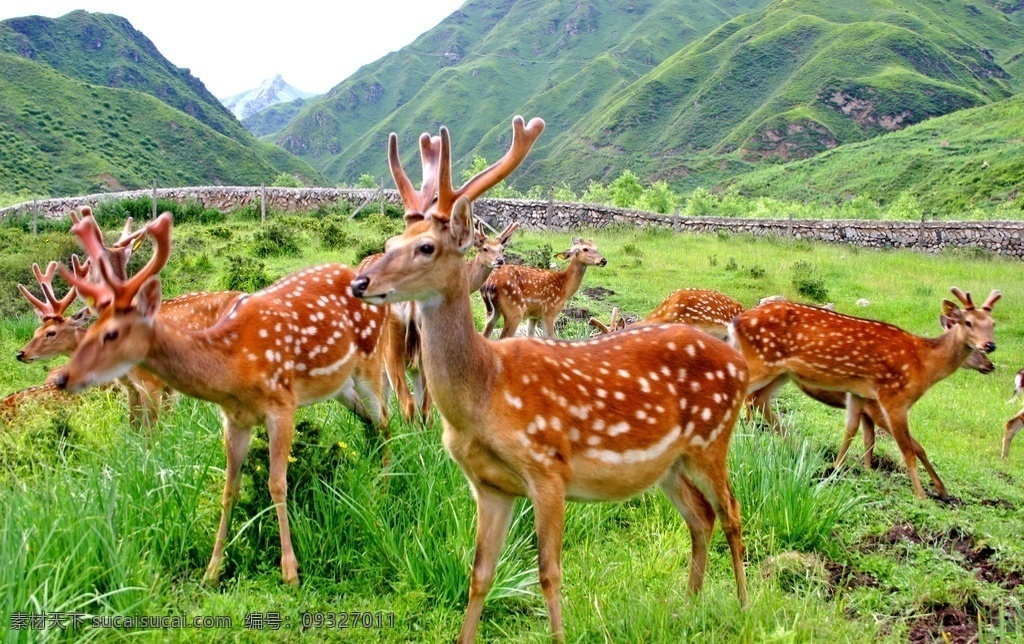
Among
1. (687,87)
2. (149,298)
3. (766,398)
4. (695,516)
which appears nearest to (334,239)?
(766,398)

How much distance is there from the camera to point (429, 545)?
4.44 metres

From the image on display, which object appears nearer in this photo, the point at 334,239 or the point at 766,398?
the point at 766,398

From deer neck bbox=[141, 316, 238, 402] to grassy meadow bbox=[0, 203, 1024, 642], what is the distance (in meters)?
0.63

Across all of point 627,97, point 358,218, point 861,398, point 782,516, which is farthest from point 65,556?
point 627,97

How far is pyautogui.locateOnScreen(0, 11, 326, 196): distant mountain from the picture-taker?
4894cm

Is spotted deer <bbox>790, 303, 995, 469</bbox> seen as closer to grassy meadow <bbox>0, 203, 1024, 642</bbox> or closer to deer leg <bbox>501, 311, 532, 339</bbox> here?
grassy meadow <bbox>0, 203, 1024, 642</bbox>

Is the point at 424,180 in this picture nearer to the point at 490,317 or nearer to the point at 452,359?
the point at 452,359

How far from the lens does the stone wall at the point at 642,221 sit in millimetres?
23031

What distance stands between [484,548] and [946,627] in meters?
2.67

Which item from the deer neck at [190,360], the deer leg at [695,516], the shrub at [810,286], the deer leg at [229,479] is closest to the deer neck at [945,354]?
the deer leg at [695,516]

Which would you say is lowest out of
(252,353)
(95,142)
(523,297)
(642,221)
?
(642,221)

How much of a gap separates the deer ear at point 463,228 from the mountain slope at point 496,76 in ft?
282

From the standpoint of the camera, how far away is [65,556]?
12.6ft

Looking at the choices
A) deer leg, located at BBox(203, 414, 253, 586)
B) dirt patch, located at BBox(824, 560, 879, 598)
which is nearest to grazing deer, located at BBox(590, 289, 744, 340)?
dirt patch, located at BBox(824, 560, 879, 598)
